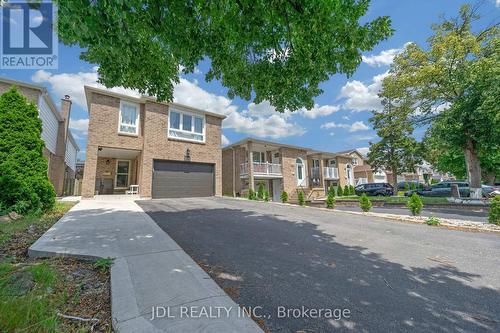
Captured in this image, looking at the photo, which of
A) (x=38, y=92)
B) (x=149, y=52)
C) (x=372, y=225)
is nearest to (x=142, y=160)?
(x=38, y=92)

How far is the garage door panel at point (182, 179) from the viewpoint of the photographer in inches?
520

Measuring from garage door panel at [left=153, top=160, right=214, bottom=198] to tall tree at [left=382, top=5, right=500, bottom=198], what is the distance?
14.0 metres

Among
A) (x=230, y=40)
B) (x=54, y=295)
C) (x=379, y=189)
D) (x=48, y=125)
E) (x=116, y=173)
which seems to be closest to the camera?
(x=54, y=295)

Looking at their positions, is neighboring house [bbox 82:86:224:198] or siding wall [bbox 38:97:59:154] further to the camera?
neighboring house [bbox 82:86:224:198]

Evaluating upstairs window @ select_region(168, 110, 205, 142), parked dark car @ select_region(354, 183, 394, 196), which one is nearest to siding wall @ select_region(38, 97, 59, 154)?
upstairs window @ select_region(168, 110, 205, 142)

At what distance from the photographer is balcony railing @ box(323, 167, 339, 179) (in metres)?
25.6

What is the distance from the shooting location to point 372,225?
21.6ft

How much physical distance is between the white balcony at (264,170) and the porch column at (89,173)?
10687 mm

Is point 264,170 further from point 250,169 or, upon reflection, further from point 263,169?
point 250,169

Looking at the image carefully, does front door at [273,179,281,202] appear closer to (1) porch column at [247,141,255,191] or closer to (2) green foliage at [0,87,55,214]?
(1) porch column at [247,141,255,191]

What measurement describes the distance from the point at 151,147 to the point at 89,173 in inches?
131

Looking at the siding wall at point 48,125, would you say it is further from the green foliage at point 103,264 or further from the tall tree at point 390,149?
the tall tree at point 390,149

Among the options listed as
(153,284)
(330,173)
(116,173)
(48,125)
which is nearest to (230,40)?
(153,284)

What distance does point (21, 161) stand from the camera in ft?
20.3
